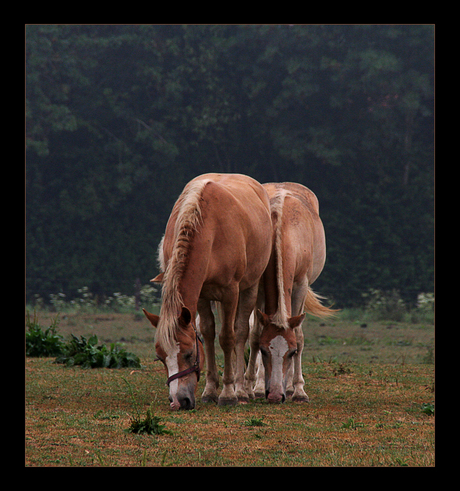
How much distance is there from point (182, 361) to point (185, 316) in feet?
1.29

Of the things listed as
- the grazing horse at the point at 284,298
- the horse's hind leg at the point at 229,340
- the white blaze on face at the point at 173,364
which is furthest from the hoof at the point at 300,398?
the white blaze on face at the point at 173,364

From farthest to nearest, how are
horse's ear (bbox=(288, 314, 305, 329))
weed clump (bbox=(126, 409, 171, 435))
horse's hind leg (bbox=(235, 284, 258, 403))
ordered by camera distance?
horse's hind leg (bbox=(235, 284, 258, 403)) → horse's ear (bbox=(288, 314, 305, 329)) → weed clump (bbox=(126, 409, 171, 435))

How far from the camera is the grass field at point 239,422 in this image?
4535 mm

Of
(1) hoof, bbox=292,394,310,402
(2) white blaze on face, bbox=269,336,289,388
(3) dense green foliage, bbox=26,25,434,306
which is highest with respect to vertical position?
(3) dense green foliage, bbox=26,25,434,306

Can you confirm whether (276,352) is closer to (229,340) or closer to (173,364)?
(229,340)

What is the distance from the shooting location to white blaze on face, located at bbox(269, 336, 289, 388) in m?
6.65

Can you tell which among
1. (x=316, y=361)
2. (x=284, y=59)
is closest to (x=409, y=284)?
(x=284, y=59)

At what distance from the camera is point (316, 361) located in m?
10.6

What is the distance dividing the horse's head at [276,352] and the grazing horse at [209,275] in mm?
346

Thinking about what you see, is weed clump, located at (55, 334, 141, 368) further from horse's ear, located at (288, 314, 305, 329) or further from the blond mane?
the blond mane

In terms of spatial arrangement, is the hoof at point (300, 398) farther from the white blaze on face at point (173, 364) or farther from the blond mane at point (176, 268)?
the blond mane at point (176, 268)

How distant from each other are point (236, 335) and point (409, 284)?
69.2 ft

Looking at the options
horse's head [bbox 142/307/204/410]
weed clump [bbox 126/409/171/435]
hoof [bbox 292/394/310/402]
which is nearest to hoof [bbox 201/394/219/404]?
hoof [bbox 292/394/310/402]

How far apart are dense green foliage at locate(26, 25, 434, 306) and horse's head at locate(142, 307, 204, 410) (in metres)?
20.6
